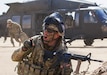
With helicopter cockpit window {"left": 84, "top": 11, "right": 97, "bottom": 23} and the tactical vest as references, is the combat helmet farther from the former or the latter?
helicopter cockpit window {"left": 84, "top": 11, "right": 97, "bottom": 23}

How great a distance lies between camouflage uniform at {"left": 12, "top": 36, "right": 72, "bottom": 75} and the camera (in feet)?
13.8

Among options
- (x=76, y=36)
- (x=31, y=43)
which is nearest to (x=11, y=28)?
(x=76, y=36)

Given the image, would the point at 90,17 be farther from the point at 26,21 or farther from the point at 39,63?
the point at 39,63

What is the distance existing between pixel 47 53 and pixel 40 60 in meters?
0.14

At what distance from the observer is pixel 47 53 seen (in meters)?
4.24

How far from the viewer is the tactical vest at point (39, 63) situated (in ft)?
13.9

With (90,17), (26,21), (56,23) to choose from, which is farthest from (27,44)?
(26,21)

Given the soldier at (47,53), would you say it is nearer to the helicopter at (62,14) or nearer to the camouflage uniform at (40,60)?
the camouflage uniform at (40,60)

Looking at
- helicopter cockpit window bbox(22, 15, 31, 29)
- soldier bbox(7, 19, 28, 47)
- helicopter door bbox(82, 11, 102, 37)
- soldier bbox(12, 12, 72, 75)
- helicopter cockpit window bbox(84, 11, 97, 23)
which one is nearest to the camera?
soldier bbox(12, 12, 72, 75)

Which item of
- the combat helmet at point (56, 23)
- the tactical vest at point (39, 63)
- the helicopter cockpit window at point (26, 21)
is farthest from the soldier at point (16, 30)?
the combat helmet at point (56, 23)

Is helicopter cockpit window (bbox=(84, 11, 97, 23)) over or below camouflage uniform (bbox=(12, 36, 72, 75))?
below

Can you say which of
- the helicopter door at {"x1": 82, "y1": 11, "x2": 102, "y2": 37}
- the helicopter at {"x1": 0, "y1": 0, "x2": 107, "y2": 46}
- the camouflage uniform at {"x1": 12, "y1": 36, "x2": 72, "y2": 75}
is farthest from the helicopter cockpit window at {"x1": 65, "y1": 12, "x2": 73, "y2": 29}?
the camouflage uniform at {"x1": 12, "y1": 36, "x2": 72, "y2": 75}

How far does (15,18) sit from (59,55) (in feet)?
A: 65.3

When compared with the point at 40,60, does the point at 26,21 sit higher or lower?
lower
